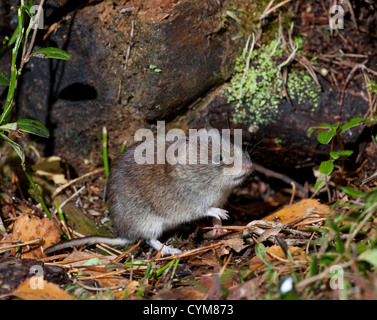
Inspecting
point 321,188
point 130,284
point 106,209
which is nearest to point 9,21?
point 106,209

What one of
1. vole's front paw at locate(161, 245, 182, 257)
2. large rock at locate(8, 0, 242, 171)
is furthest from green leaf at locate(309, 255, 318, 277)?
large rock at locate(8, 0, 242, 171)

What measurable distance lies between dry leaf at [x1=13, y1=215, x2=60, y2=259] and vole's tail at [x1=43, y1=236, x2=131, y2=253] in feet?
0.61

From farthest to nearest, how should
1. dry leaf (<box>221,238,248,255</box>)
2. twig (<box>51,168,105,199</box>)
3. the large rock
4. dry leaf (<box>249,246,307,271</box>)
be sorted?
twig (<box>51,168,105,199</box>), the large rock, dry leaf (<box>221,238,248,255</box>), dry leaf (<box>249,246,307,271</box>)

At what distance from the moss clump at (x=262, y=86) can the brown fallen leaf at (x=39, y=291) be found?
238 centimetres

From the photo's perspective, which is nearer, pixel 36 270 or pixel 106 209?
pixel 36 270

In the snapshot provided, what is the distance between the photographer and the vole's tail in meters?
→ 3.48

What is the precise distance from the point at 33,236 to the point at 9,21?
7.19ft

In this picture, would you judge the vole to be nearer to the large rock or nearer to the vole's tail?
the vole's tail

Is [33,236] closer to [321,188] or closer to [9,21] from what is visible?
[9,21]

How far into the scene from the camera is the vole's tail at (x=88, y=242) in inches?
137

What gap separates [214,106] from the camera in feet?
14.2

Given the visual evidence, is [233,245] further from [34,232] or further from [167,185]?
[34,232]

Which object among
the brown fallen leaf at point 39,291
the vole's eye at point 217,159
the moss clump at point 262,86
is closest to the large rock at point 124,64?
the moss clump at point 262,86
